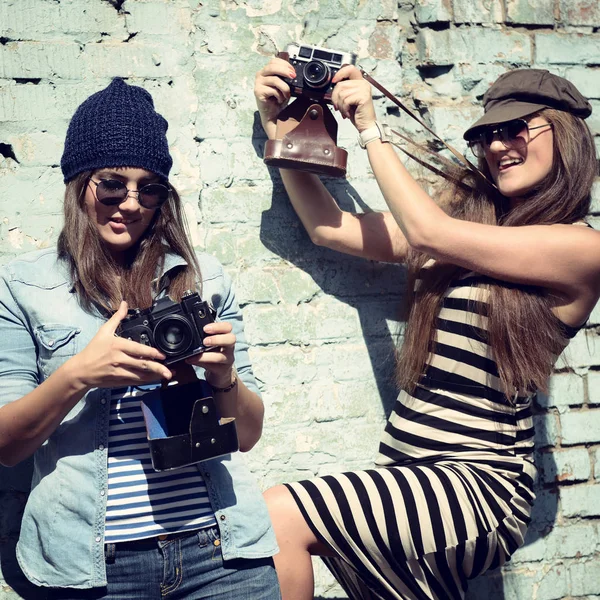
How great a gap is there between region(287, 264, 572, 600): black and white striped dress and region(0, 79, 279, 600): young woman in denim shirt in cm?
30

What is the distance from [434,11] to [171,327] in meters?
1.49

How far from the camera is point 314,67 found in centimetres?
206

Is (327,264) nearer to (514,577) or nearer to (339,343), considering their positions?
(339,343)

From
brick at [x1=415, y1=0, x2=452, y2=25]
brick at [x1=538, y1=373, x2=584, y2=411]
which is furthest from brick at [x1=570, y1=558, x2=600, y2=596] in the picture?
brick at [x1=415, y1=0, x2=452, y2=25]

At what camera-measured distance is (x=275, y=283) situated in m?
2.31

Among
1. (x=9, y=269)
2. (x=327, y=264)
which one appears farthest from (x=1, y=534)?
(x=327, y=264)

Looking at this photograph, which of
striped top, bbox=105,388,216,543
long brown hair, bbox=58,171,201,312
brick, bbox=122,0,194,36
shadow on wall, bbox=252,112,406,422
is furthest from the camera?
shadow on wall, bbox=252,112,406,422

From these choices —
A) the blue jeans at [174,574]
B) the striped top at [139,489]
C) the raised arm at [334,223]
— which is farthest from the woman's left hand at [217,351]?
the raised arm at [334,223]

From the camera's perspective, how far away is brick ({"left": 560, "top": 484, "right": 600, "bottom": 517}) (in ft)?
8.24

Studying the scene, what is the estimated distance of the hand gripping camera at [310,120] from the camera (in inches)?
81.3

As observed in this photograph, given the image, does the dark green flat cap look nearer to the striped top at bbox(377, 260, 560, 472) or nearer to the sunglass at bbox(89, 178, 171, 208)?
the striped top at bbox(377, 260, 560, 472)

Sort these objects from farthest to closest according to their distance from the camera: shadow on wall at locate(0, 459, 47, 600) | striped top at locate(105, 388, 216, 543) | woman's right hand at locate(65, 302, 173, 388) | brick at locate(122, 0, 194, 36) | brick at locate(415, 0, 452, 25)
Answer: brick at locate(415, 0, 452, 25) → brick at locate(122, 0, 194, 36) → shadow on wall at locate(0, 459, 47, 600) → striped top at locate(105, 388, 216, 543) → woman's right hand at locate(65, 302, 173, 388)

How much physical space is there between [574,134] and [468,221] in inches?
13.9

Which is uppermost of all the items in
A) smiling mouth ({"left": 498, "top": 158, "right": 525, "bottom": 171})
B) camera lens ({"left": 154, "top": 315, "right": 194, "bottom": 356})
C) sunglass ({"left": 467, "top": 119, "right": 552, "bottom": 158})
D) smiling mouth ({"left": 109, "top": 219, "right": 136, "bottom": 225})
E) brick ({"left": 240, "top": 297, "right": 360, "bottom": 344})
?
sunglass ({"left": 467, "top": 119, "right": 552, "bottom": 158})
